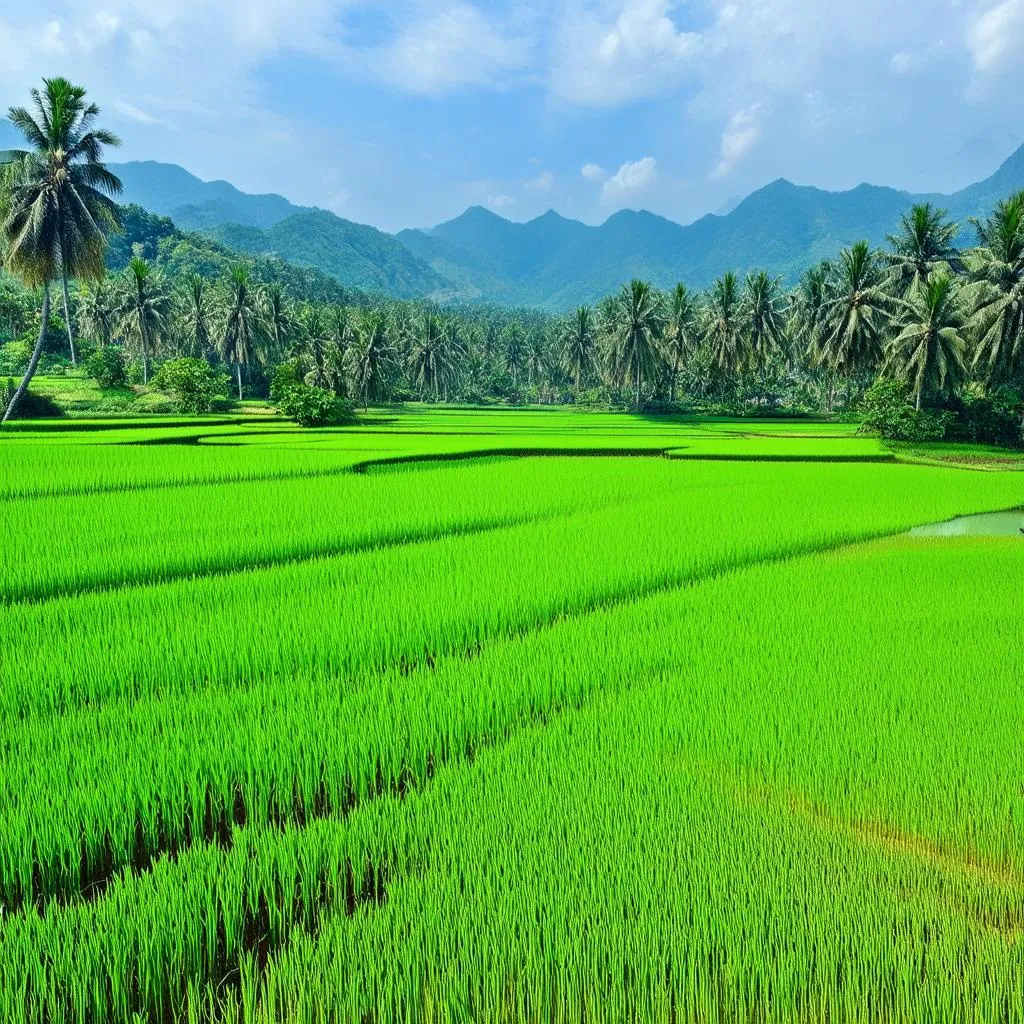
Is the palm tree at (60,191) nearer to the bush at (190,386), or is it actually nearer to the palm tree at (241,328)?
the bush at (190,386)

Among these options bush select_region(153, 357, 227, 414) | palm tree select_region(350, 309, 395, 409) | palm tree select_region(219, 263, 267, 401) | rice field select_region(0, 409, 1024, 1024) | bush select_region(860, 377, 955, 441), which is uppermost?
palm tree select_region(219, 263, 267, 401)

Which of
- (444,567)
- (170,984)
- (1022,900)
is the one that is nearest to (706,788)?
(1022,900)

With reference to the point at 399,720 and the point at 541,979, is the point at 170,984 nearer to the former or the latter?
the point at 541,979

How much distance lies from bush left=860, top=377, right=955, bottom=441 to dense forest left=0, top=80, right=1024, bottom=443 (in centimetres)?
9

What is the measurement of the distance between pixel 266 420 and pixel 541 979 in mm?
35874

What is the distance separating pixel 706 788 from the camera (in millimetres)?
2947

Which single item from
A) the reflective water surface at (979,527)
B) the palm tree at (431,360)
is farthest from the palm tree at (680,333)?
the reflective water surface at (979,527)

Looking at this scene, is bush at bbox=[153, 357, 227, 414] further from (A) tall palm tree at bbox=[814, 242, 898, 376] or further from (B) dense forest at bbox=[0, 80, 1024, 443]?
(A) tall palm tree at bbox=[814, 242, 898, 376]

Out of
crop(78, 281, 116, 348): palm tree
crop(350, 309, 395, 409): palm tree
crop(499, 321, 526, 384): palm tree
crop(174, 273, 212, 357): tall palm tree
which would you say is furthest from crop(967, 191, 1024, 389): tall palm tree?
crop(78, 281, 116, 348): palm tree

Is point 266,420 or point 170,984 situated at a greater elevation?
point 266,420

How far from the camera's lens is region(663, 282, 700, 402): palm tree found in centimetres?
5438

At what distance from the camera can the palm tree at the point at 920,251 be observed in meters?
35.1

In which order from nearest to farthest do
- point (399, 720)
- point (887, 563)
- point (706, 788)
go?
point (706, 788)
point (399, 720)
point (887, 563)

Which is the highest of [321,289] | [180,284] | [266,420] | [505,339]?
[321,289]
